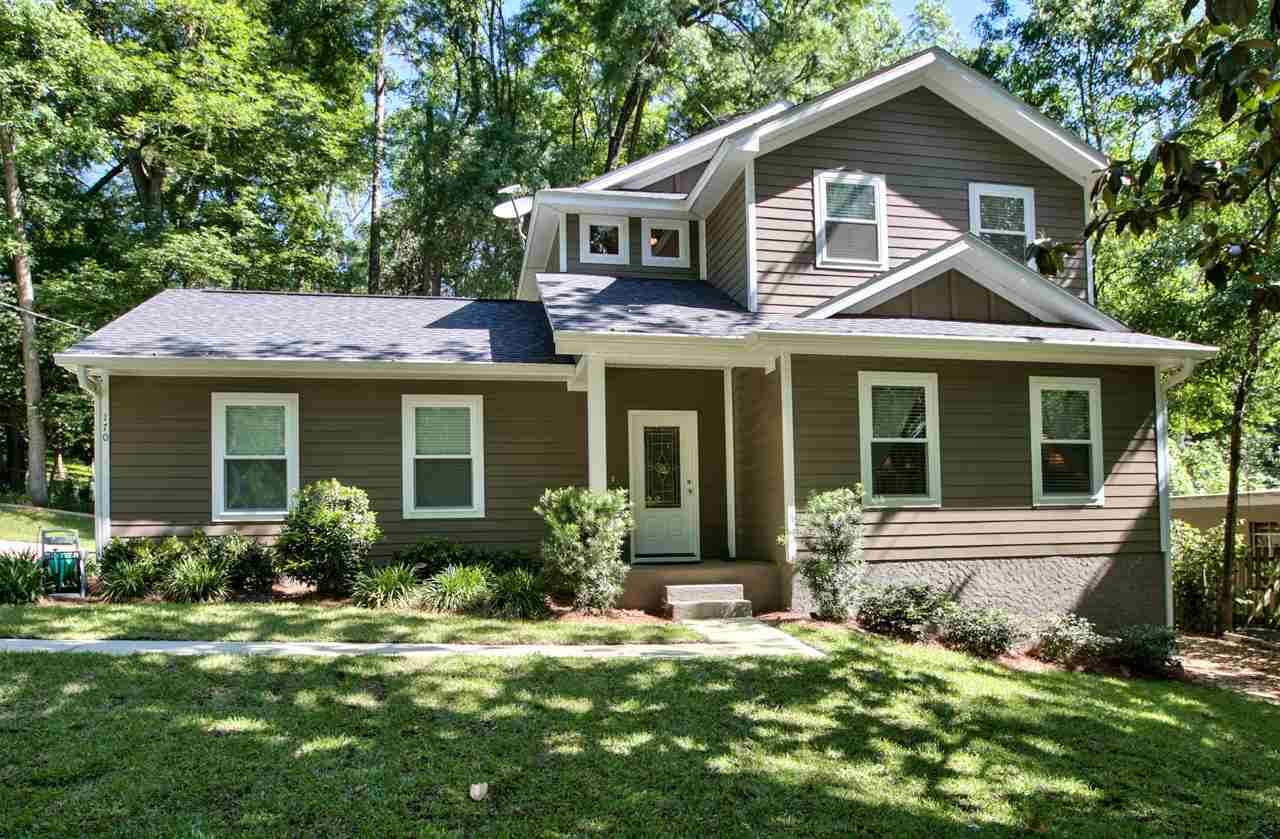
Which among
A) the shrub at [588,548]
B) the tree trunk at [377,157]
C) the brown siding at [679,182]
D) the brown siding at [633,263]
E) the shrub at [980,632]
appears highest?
the tree trunk at [377,157]

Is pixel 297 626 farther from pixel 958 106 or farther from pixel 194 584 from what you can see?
pixel 958 106

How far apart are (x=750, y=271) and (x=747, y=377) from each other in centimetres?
141

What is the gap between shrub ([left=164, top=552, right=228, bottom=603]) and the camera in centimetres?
890

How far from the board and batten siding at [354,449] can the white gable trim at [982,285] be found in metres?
3.88

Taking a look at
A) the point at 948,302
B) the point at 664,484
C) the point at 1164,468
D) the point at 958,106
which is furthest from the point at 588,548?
the point at 958,106

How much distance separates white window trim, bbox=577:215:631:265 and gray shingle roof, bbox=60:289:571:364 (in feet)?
3.87

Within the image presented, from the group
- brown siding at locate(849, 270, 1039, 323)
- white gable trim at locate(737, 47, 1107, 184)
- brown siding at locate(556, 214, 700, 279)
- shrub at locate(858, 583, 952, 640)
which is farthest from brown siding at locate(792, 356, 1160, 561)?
brown siding at locate(556, 214, 700, 279)

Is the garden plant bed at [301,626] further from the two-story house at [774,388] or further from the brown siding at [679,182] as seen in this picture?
the brown siding at [679,182]

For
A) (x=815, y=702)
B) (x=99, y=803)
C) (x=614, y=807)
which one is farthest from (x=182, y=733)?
(x=815, y=702)

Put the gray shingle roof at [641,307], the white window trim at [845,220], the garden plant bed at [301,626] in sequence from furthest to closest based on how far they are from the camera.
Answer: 1. the white window trim at [845,220]
2. the gray shingle roof at [641,307]
3. the garden plant bed at [301,626]

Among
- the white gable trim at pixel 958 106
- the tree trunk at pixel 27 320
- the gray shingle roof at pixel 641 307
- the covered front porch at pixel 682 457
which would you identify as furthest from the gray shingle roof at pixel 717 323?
the tree trunk at pixel 27 320

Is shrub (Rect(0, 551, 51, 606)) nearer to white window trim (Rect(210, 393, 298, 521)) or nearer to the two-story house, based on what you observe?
the two-story house

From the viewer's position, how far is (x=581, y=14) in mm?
23578

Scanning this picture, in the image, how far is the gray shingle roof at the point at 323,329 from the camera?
33.1 ft
